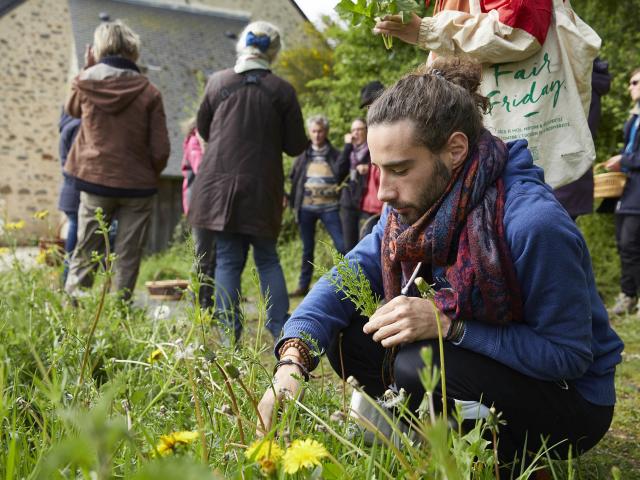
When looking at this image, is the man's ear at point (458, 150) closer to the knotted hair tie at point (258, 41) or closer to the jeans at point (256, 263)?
the jeans at point (256, 263)

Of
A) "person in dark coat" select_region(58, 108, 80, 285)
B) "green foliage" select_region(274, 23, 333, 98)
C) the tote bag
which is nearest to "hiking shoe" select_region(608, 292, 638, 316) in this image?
the tote bag

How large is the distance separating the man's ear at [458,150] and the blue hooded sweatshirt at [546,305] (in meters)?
0.14

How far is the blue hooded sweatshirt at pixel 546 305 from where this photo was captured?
1748 millimetres

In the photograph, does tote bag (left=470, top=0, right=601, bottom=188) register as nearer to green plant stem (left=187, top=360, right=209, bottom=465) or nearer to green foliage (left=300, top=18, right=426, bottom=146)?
green plant stem (left=187, top=360, right=209, bottom=465)

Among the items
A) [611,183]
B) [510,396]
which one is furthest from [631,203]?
[510,396]

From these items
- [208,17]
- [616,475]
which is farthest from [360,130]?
[208,17]

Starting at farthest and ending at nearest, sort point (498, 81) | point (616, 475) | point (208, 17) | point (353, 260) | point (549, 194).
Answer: point (208, 17)
point (498, 81)
point (353, 260)
point (549, 194)
point (616, 475)

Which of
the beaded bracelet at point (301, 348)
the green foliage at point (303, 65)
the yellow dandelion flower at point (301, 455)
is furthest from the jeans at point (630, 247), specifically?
the green foliage at point (303, 65)

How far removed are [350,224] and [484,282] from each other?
5807mm

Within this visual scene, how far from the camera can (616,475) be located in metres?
1.05

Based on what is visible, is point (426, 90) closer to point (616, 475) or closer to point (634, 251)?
point (616, 475)

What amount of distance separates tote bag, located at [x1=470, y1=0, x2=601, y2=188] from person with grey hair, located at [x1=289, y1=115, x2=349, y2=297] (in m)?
4.74

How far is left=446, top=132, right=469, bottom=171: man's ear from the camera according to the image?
1864 mm

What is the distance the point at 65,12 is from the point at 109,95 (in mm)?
17400
